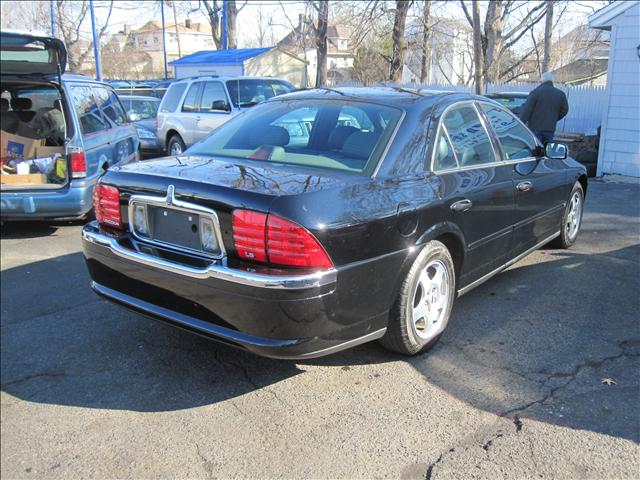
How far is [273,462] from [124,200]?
1.72m

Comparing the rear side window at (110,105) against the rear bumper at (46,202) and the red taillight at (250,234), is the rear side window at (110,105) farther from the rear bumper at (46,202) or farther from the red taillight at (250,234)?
the red taillight at (250,234)

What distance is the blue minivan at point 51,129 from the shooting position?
6.44 m

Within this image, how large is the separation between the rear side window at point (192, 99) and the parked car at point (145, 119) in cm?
127

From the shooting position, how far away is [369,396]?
10.6 feet

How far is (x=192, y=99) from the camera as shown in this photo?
11.8 m

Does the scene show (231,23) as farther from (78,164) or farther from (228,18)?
(78,164)

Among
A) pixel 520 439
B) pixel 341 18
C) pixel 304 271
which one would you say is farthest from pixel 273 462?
pixel 341 18

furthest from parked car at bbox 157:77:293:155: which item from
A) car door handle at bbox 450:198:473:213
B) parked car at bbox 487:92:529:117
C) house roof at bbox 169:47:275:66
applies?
house roof at bbox 169:47:275:66

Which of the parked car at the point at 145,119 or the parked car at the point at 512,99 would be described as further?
the parked car at the point at 145,119

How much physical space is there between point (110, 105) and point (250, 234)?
253 inches

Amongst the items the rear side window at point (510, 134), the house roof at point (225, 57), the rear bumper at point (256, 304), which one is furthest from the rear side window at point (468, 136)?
the house roof at point (225, 57)

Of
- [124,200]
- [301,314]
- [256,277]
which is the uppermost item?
[124,200]

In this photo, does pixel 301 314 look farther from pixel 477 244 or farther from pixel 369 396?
pixel 477 244

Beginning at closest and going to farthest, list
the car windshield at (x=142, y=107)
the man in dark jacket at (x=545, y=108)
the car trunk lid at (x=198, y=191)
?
the car trunk lid at (x=198, y=191)
the man in dark jacket at (x=545, y=108)
the car windshield at (x=142, y=107)
